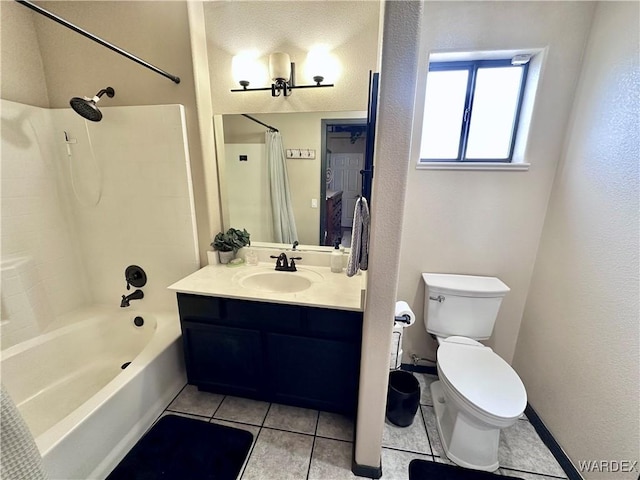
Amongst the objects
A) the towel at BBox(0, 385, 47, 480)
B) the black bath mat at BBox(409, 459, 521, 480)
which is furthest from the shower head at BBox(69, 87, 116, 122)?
the black bath mat at BBox(409, 459, 521, 480)

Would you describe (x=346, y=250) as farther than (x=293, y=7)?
Yes

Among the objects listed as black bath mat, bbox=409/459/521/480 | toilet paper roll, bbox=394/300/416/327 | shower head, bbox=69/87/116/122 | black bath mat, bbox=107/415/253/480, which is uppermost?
shower head, bbox=69/87/116/122

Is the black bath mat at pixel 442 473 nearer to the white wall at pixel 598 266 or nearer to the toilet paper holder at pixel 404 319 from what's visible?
the white wall at pixel 598 266

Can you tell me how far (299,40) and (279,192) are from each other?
0.92 meters

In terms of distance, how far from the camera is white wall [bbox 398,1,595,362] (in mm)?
1364

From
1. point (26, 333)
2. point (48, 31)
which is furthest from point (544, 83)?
point (26, 333)

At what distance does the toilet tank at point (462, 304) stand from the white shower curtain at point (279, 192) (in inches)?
39.3

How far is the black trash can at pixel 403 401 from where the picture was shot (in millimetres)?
1482

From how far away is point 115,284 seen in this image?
78.5 inches

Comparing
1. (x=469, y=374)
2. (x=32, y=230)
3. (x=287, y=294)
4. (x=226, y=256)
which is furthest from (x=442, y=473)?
(x=32, y=230)

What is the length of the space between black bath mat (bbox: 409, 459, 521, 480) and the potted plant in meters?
1.62

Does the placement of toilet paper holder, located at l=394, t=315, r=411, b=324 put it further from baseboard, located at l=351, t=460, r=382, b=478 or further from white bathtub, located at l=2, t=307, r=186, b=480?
white bathtub, located at l=2, t=307, r=186, b=480

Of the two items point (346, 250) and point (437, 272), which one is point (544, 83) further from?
point (346, 250)

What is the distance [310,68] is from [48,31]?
1.69 m
